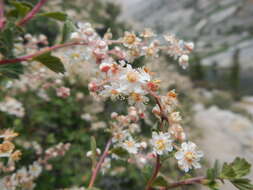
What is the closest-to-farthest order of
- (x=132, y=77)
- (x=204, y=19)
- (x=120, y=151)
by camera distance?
1. (x=132, y=77)
2. (x=120, y=151)
3. (x=204, y=19)

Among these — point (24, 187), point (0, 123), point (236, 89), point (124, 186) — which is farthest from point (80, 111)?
point (236, 89)

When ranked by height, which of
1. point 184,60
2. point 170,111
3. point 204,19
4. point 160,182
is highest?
point 204,19

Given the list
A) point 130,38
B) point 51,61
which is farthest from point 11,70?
point 130,38

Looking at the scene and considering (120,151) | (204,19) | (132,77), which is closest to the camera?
(132,77)

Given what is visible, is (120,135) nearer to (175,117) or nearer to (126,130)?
(126,130)

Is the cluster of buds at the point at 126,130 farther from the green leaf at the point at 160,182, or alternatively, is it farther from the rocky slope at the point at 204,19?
the rocky slope at the point at 204,19

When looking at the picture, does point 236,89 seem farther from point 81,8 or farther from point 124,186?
point 124,186
